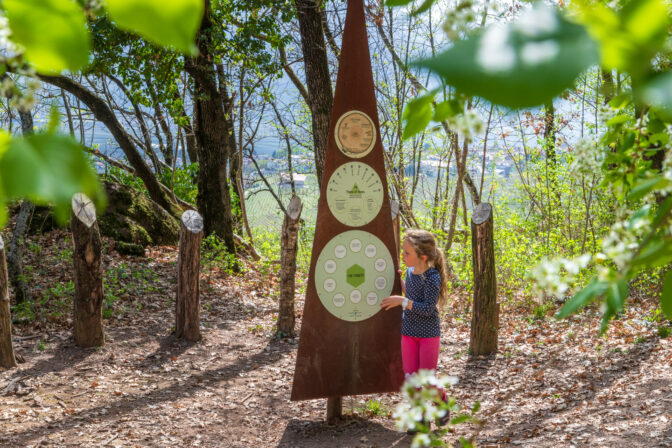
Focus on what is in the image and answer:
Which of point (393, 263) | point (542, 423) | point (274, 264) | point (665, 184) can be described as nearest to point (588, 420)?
point (542, 423)

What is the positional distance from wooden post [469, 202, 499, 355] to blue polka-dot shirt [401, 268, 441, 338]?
197 cm

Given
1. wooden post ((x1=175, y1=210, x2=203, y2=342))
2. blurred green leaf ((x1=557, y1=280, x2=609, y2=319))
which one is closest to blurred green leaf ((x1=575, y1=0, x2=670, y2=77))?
blurred green leaf ((x1=557, y1=280, x2=609, y2=319))

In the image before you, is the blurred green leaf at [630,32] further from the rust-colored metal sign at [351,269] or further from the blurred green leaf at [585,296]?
the rust-colored metal sign at [351,269]

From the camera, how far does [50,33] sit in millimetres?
327

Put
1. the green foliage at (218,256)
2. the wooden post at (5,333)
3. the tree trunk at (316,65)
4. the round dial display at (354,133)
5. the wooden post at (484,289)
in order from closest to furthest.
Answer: the round dial display at (354,133)
the wooden post at (5,333)
the wooden post at (484,289)
the tree trunk at (316,65)
the green foliage at (218,256)

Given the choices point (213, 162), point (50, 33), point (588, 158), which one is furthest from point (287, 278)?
point (50, 33)

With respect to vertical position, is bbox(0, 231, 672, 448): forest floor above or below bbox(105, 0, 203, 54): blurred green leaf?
below

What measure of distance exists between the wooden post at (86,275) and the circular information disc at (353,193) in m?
2.53

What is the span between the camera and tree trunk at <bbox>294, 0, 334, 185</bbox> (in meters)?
6.80

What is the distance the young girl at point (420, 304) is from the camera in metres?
3.45

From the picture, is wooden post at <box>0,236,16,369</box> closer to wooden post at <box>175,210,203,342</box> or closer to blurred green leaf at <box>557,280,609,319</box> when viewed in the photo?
wooden post at <box>175,210,203,342</box>

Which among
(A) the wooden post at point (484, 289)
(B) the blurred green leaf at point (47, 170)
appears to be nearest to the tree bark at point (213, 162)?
(A) the wooden post at point (484, 289)

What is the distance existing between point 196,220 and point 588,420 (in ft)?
12.8

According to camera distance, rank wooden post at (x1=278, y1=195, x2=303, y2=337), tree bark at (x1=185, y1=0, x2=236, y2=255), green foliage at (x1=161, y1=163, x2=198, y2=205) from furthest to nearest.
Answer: green foliage at (x1=161, y1=163, x2=198, y2=205)
tree bark at (x1=185, y1=0, x2=236, y2=255)
wooden post at (x1=278, y1=195, x2=303, y2=337)
